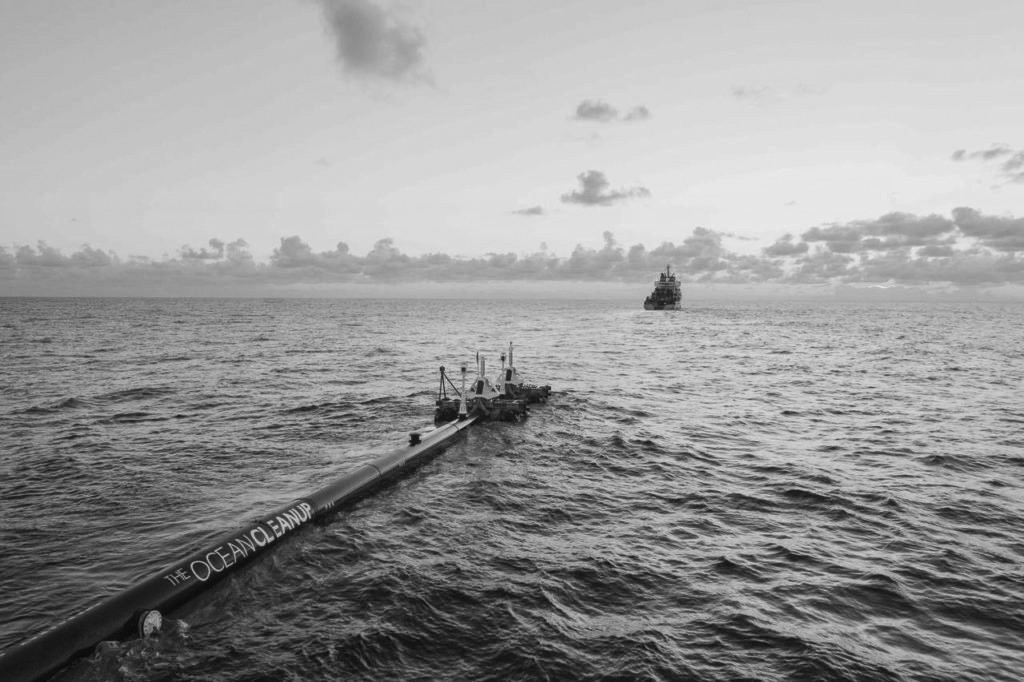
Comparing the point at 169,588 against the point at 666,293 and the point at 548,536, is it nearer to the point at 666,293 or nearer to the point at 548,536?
the point at 548,536

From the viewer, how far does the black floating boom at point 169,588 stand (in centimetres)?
998

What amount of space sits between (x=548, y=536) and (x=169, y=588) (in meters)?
9.69

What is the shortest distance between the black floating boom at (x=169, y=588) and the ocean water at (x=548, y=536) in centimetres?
38

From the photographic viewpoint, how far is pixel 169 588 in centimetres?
1227

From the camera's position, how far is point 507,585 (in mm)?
13516

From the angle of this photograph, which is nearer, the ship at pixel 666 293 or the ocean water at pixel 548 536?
the ocean water at pixel 548 536

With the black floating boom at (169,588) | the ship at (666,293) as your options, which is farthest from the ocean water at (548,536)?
the ship at (666,293)

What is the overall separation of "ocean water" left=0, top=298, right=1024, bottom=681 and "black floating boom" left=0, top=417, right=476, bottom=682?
379 millimetres

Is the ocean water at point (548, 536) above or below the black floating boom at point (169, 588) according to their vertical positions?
below

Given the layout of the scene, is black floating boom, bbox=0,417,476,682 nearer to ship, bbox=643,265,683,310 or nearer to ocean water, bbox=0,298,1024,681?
ocean water, bbox=0,298,1024,681

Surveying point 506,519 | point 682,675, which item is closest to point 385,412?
point 506,519

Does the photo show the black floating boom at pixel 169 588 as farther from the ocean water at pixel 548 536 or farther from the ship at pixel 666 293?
the ship at pixel 666 293

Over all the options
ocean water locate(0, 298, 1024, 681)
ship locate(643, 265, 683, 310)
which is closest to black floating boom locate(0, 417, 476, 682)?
ocean water locate(0, 298, 1024, 681)

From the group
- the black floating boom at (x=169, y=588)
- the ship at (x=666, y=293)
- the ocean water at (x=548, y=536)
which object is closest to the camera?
the black floating boom at (x=169, y=588)
